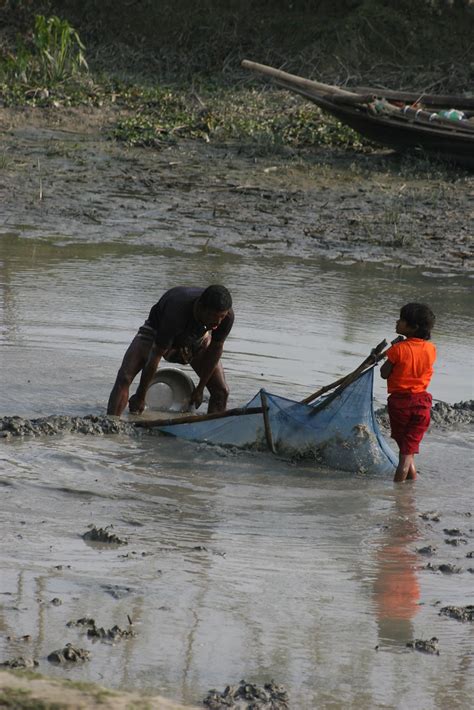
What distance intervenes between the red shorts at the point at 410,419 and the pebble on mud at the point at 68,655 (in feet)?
8.79

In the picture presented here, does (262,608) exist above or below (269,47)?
below

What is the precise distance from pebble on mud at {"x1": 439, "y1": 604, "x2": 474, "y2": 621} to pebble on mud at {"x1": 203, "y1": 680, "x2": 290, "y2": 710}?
0.94 meters

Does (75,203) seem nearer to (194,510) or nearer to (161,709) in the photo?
(194,510)

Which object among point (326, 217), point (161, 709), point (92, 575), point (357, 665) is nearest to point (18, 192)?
point (326, 217)

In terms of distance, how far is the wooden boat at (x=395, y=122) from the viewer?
13227 millimetres

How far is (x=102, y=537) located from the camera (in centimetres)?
474

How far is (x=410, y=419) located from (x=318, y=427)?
0.50m

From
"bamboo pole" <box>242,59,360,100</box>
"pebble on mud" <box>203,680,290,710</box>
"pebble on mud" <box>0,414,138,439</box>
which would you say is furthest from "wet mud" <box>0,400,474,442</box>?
"bamboo pole" <box>242,59,360,100</box>

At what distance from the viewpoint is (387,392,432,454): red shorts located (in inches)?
233

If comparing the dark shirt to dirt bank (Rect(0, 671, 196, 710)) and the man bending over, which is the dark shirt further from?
dirt bank (Rect(0, 671, 196, 710))

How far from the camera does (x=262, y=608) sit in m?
4.19

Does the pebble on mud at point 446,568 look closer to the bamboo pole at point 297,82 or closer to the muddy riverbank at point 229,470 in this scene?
the muddy riverbank at point 229,470

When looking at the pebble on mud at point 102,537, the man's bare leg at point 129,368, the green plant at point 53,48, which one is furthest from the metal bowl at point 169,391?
the green plant at point 53,48

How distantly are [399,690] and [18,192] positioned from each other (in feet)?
29.8
